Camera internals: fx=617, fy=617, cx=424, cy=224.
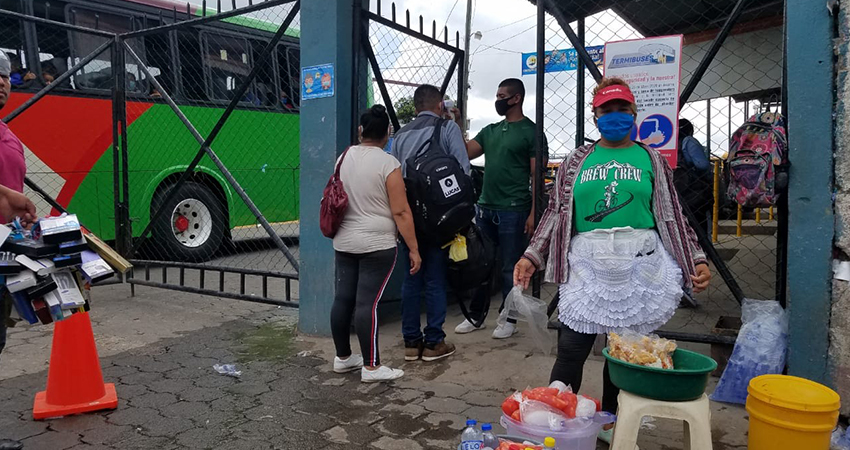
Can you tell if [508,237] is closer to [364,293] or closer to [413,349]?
[413,349]

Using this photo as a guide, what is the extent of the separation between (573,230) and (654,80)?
131 cm

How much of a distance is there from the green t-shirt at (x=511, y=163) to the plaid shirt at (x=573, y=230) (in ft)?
5.33

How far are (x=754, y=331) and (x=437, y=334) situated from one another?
1888 millimetres

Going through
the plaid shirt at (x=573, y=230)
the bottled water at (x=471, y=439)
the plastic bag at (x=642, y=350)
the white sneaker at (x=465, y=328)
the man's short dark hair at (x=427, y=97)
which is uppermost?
the man's short dark hair at (x=427, y=97)

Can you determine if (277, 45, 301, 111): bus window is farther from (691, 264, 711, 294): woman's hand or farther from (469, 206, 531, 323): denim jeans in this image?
(691, 264, 711, 294): woman's hand

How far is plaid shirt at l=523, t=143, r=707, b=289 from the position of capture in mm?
2666

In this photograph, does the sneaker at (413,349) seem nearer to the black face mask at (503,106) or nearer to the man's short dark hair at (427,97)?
the man's short dark hair at (427,97)

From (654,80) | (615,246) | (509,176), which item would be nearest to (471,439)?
(615,246)

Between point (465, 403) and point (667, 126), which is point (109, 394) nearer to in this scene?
point (465, 403)

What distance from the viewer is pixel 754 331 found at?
315 cm

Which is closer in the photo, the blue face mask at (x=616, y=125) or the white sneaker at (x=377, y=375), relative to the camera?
the blue face mask at (x=616, y=125)

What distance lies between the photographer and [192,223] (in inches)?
344

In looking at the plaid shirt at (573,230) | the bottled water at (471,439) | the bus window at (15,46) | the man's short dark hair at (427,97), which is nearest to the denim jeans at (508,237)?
the man's short dark hair at (427,97)

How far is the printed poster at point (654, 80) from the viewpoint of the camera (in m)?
3.51
